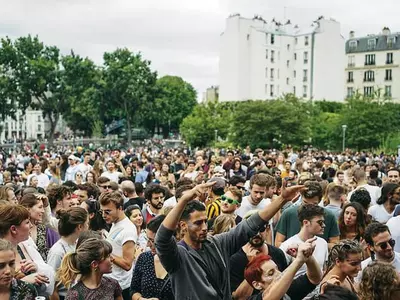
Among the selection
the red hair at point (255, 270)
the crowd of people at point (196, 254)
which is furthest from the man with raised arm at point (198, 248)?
the red hair at point (255, 270)

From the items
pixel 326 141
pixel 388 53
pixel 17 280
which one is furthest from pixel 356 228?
pixel 388 53

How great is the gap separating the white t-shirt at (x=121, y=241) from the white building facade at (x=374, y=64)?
71851mm

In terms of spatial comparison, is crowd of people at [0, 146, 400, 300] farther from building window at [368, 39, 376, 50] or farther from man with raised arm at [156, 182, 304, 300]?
building window at [368, 39, 376, 50]

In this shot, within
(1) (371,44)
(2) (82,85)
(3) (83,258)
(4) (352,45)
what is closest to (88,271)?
(3) (83,258)

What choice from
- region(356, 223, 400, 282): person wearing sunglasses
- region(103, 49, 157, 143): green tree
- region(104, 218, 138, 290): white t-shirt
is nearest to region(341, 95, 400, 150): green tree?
region(103, 49, 157, 143): green tree

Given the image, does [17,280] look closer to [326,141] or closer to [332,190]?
[332,190]

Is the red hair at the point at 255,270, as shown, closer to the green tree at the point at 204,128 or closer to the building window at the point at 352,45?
the green tree at the point at 204,128

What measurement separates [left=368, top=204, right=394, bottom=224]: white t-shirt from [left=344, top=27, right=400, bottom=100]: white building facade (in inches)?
2715

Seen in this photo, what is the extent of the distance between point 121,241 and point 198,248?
1814 mm

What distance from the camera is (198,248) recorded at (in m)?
3.76

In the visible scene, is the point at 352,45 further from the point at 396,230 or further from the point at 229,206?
the point at 229,206

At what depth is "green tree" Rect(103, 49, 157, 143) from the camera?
2205 inches

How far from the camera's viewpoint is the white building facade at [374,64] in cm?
7406

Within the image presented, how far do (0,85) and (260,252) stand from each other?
5141cm
